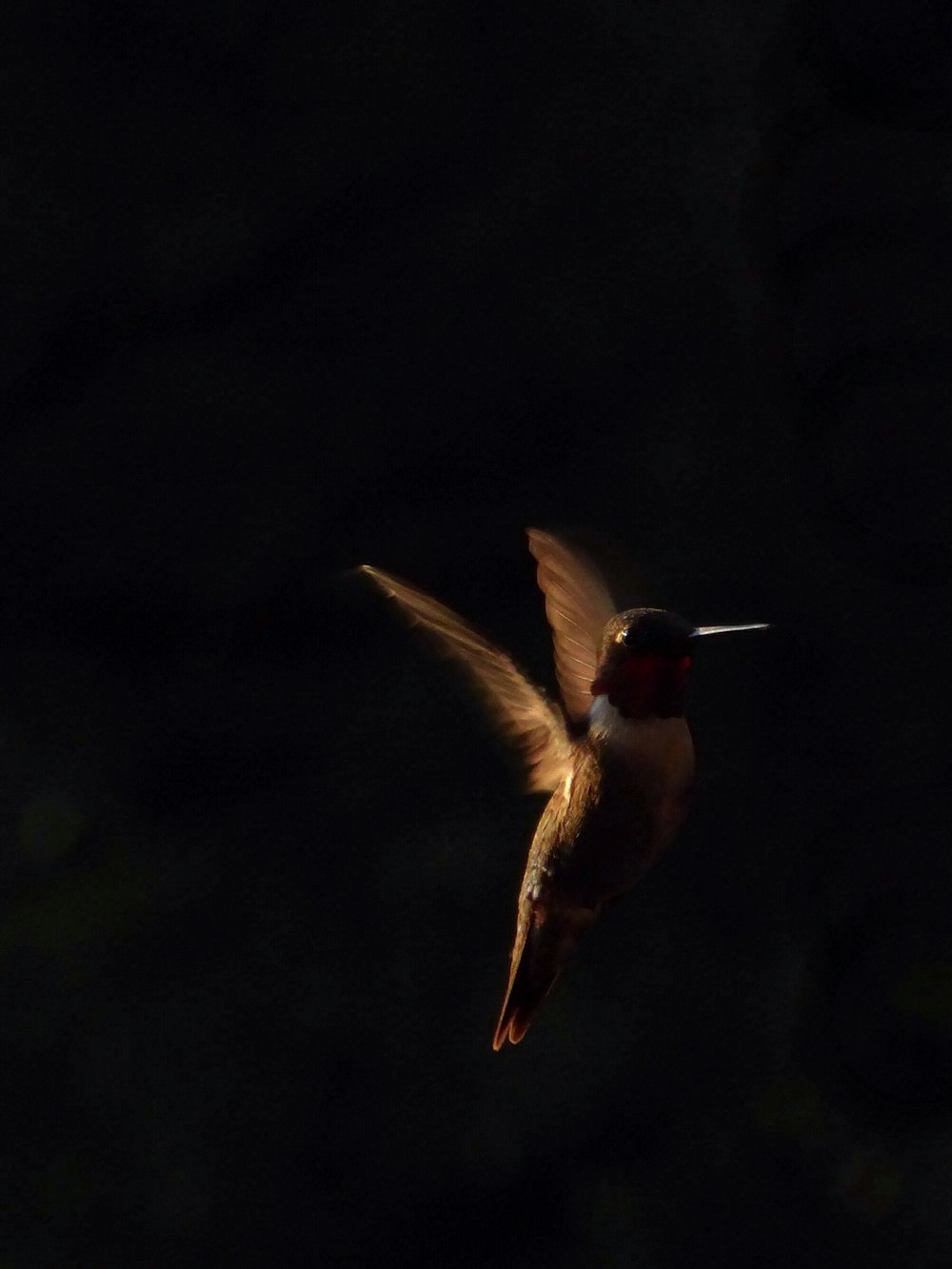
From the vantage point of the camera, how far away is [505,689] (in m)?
0.87

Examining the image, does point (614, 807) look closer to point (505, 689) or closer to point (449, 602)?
point (505, 689)

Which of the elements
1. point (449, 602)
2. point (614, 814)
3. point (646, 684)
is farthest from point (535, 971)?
point (449, 602)

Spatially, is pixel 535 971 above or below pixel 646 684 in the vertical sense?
below

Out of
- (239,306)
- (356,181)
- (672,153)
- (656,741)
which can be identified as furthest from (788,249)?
(656,741)

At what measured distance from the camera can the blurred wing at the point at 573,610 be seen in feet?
2.66

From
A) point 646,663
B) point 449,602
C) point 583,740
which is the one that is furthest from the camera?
point 449,602

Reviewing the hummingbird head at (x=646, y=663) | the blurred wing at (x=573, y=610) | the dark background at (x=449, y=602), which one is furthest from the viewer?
the dark background at (x=449, y=602)

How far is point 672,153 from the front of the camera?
132 cm

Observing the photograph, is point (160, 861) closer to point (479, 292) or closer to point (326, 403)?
point (326, 403)

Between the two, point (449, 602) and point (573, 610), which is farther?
point (449, 602)

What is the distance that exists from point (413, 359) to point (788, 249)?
1.14 ft

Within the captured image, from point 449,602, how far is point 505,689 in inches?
20.3

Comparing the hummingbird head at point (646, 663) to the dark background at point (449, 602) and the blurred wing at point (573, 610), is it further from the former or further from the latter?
the dark background at point (449, 602)

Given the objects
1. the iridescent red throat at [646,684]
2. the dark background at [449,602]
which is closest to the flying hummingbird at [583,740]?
the iridescent red throat at [646,684]
